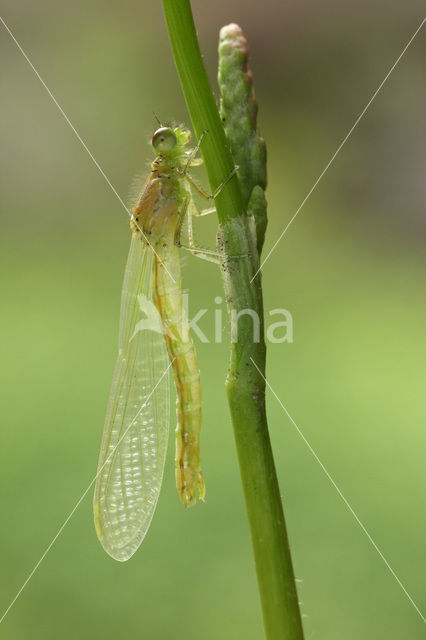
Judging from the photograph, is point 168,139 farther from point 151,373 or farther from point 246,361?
point 246,361

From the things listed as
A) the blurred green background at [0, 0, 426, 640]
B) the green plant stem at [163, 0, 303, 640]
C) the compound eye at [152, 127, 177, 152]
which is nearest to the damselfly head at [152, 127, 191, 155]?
the compound eye at [152, 127, 177, 152]

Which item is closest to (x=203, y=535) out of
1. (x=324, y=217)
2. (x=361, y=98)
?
(x=324, y=217)

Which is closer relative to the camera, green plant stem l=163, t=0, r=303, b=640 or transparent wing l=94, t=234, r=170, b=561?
green plant stem l=163, t=0, r=303, b=640

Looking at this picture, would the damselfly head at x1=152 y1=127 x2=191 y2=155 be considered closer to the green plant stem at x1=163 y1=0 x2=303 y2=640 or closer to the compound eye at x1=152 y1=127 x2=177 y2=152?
the compound eye at x1=152 y1=127 x2=177 y2=152

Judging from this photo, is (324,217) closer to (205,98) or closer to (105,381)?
(105,381)

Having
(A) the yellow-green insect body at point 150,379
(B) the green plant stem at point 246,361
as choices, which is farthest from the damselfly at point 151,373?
(B) the green plant stem at point 246,361

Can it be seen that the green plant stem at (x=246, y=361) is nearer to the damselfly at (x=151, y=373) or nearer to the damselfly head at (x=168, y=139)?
the damselfly at (x=151, y=373)
